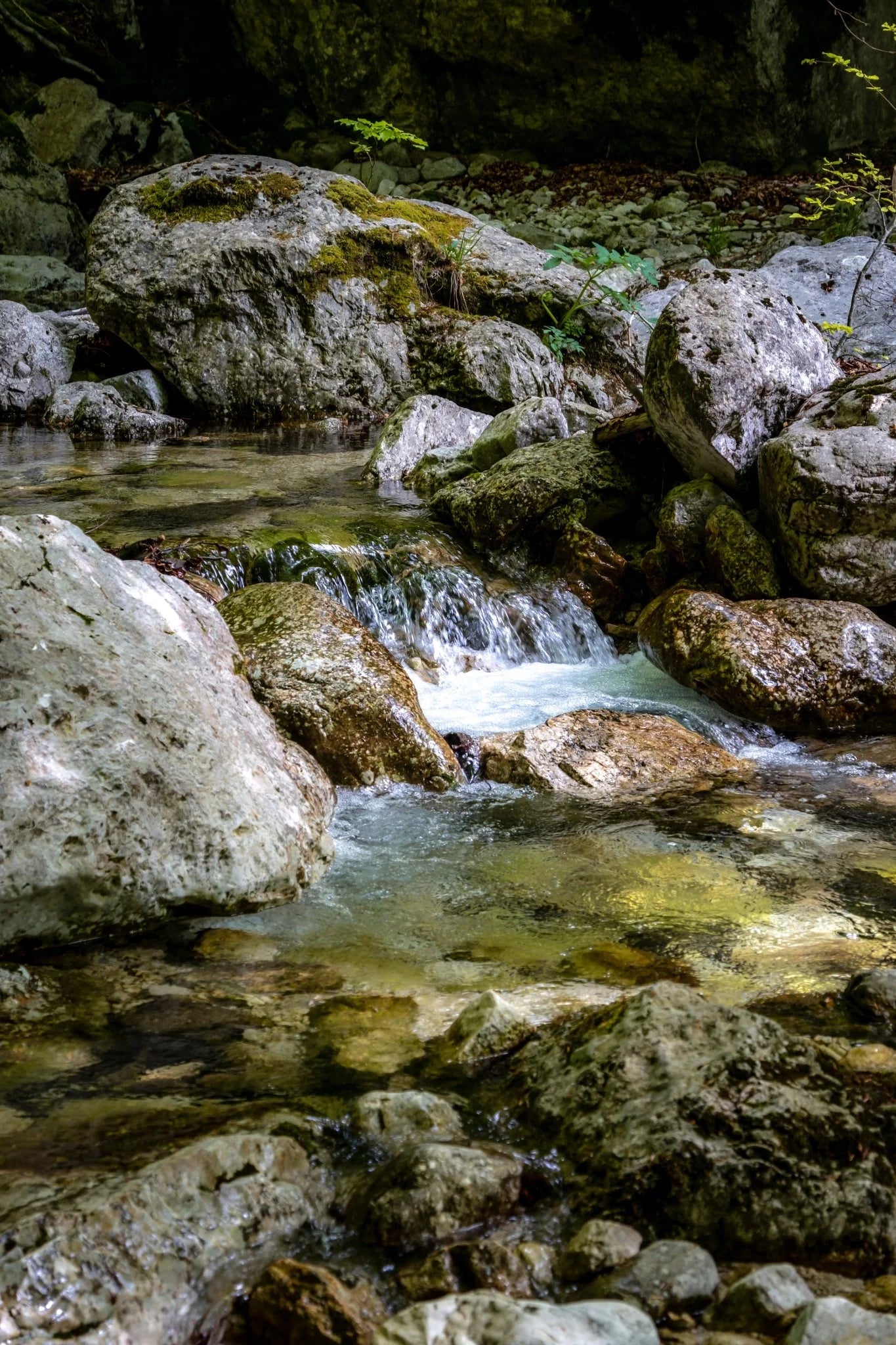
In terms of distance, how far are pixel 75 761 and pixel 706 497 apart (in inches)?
179

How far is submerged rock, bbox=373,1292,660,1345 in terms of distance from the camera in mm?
1494

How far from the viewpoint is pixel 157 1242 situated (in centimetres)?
169

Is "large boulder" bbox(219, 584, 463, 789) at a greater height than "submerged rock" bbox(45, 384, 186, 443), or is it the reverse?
"submerged rock" bbox(45, 384, 186, 443)

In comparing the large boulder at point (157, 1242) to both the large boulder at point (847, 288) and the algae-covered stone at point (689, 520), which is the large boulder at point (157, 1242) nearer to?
the algae-covered stone at point (689, 520)

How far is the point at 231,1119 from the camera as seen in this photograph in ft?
6.65

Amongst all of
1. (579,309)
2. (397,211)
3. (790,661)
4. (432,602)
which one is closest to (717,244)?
(579,309)

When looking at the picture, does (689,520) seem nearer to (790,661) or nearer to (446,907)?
(790,661)

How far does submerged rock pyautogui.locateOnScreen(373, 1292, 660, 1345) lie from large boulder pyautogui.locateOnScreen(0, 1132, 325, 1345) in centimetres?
33

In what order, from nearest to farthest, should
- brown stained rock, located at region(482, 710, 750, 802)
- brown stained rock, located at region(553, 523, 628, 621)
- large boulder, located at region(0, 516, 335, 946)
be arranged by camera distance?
large boulder, located at region(0, 516, 335, 946) < brown stained rock, located at region(482, 710, 750, 802) < brown stained rock, located at region(553, 523, 628, 621)

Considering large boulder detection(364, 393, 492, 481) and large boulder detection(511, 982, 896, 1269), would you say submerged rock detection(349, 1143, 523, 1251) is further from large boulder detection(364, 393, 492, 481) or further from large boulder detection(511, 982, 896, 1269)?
large boulder detection(364, 393, 492, 481)

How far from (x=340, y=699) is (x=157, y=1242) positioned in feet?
9.34

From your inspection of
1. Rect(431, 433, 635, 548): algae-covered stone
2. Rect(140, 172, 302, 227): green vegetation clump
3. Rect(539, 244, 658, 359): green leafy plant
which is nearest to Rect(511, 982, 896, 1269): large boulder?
Rect(431, 433, 635, 548): algae-covered stone

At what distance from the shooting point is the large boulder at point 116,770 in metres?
2.83

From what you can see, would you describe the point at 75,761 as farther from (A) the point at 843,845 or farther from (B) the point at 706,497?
(B) the point at 706,497
